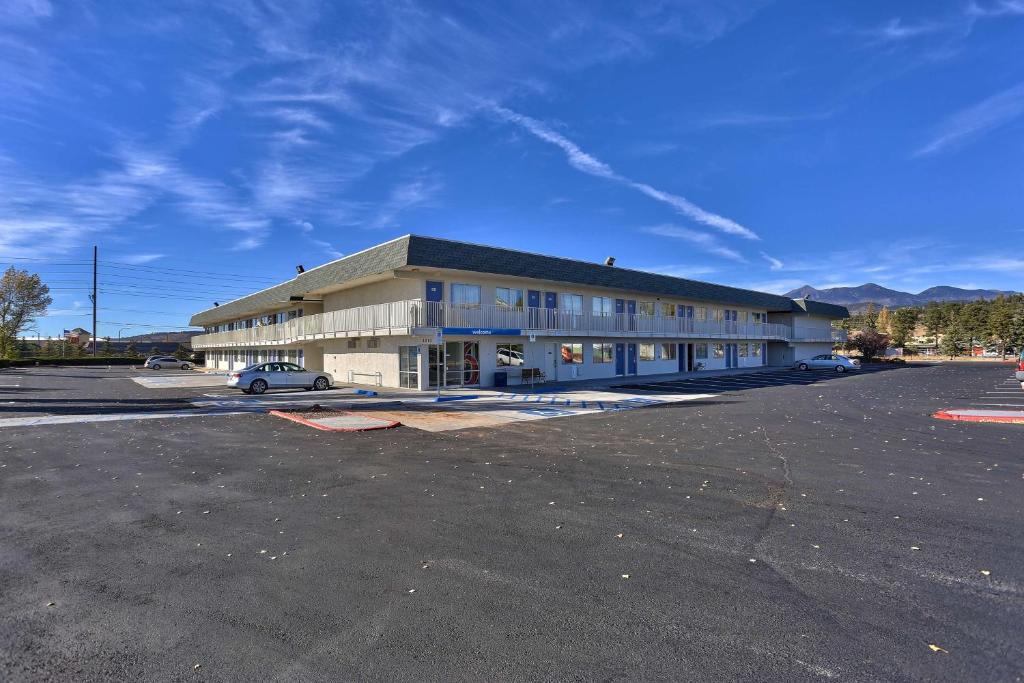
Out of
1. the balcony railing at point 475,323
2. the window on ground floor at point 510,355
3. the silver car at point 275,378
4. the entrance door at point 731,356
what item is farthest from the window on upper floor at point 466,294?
the entrance door at point 731,356

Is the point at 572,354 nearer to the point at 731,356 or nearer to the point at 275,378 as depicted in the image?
the point at 275,378

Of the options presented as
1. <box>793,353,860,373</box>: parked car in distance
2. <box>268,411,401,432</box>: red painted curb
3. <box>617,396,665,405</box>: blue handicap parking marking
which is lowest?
<box>617,396,665,405</box>: blue handicap parking marking

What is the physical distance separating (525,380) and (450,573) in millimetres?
22895

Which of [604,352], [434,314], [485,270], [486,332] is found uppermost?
[485,270]

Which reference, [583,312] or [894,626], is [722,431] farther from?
[583,312]

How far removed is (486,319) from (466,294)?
1.80 m

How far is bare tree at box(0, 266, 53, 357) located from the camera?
6331 centimetres

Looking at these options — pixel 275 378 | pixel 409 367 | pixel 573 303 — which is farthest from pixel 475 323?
pixel 275 378

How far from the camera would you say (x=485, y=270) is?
24266mm

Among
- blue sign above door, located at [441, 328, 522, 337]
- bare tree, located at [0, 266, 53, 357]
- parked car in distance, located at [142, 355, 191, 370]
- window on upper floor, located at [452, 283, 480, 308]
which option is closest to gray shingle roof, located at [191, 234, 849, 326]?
window on upper floor, located at [452, 283, 480, 308]

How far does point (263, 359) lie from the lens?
44219 millimetres

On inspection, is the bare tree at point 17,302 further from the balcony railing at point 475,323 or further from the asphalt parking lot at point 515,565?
the asphalt parking lot at point 515,565

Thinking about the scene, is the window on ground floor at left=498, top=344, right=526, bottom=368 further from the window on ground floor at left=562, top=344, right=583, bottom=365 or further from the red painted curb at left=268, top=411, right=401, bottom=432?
the red painted curb at left=268, top=411, right=401, bottom=432

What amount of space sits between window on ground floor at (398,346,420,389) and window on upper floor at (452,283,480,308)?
122 inches
